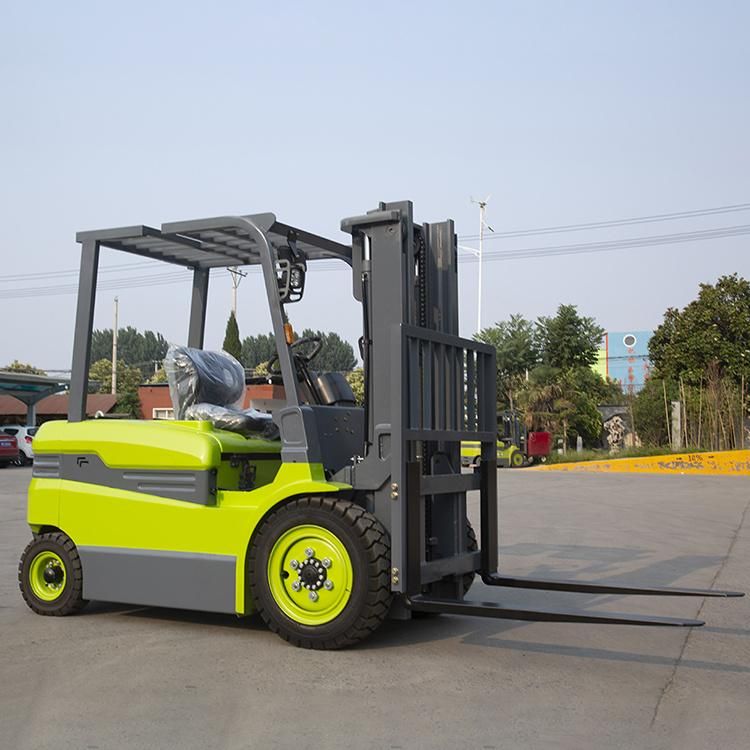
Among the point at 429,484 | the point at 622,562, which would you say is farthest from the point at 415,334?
the point at 622,562

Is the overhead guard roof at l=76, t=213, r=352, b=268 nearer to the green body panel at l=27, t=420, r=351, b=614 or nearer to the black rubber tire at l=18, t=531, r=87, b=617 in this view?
the green body panel at l=27, t=420, r=351, b=614

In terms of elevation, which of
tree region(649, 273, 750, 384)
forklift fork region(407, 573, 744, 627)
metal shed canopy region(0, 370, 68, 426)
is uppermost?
tree region(649, 273, 750, 384)

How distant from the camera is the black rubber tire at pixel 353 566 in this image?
5949 millimetres

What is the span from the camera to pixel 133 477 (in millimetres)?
6961

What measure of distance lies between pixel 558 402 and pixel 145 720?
34366mm

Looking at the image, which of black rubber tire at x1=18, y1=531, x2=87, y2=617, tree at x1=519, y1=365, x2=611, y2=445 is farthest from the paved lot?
tree at x1=519, y1=365, x2=611, y2=445

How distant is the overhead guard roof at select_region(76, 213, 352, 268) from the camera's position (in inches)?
270

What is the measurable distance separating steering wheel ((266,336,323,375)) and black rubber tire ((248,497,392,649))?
1.04m

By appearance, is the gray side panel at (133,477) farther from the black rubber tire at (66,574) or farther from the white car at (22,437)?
the white car at (22,437)

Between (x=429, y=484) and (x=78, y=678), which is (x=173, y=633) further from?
(x=429, y=484)

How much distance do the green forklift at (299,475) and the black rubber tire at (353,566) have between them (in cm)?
1

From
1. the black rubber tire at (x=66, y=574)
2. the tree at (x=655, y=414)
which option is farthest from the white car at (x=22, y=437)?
the black rubber tire at (x=66, y=574)

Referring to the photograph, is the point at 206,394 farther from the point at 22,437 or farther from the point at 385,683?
the point at 22,437

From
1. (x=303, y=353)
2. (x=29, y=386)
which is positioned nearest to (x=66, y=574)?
(x=303, y=353)
